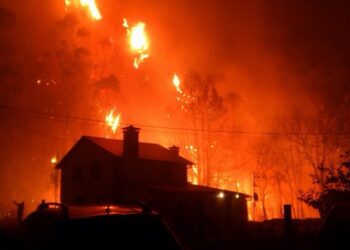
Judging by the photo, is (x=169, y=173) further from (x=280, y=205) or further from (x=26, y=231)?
(x=280, y=205)

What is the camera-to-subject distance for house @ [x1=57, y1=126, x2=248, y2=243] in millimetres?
31359

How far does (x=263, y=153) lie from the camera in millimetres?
70125

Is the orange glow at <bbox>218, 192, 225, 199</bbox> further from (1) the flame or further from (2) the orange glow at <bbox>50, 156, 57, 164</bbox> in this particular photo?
(2) the orange glow at <bbox>50, 156, 57, 164</bbox>

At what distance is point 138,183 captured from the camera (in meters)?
32.4

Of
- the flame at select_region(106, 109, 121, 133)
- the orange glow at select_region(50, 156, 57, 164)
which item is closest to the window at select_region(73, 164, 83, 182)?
the flame at select_region(106, 109, 121, 133)

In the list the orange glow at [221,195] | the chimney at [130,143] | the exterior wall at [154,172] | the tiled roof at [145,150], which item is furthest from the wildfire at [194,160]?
the chimney at [130,143]

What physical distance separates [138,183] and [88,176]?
5029 mm

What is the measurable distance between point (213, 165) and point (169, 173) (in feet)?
104

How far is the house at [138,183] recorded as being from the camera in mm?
31359

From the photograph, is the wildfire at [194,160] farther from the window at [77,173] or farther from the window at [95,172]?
the window at [95,172]

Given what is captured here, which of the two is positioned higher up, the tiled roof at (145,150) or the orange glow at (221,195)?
the tiled roof at (145,150)

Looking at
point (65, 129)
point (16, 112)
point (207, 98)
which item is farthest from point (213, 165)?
point (16, 112)

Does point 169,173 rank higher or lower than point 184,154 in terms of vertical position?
lower

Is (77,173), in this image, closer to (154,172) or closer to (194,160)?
(154,172)
